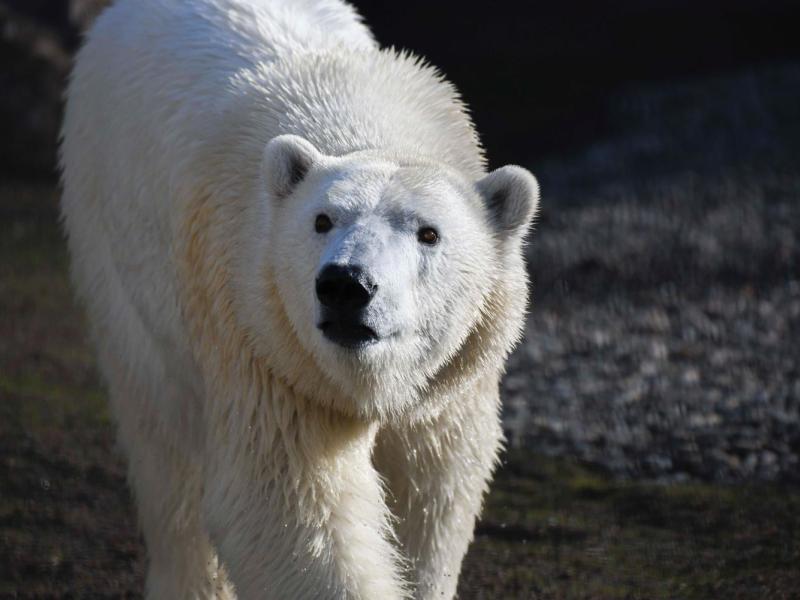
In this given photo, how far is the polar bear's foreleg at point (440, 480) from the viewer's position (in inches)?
152

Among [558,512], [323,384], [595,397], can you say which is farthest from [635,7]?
[323,384]

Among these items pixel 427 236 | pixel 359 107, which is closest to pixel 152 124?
pixel 359 107

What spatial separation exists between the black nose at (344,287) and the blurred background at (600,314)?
2027 millimetres

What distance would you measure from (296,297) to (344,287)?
0.30 metres

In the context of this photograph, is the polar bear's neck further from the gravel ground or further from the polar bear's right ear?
the gravel ground

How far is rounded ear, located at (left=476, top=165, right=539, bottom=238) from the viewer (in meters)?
3.66

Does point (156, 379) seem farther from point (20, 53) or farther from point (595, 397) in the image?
point (20, 53)

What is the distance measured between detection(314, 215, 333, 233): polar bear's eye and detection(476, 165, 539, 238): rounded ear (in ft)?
1.65

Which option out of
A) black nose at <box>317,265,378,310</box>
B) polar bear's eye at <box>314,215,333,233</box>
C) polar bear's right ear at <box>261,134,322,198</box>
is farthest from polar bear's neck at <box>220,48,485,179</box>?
black nose at <box>317,265,378,310</box>

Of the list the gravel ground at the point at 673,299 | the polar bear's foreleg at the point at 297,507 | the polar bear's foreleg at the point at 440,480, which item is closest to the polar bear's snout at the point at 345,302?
the polar bear's foreleg at the point at 297,507

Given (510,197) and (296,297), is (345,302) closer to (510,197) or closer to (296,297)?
(296,297)

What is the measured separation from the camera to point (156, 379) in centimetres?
421

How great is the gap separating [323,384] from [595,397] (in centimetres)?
355

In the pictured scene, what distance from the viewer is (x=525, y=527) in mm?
5520
